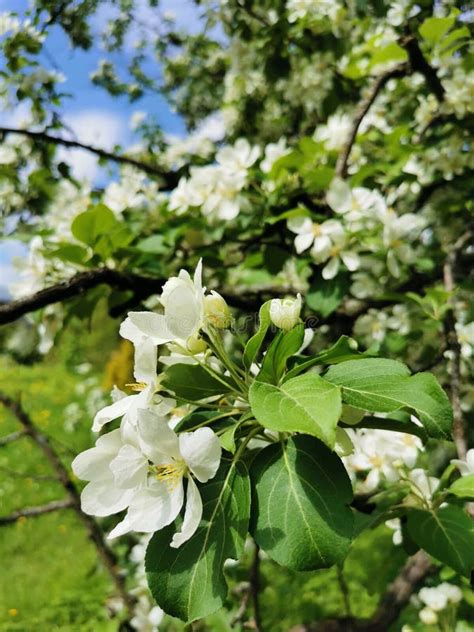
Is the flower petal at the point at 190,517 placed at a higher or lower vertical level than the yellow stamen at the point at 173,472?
lower

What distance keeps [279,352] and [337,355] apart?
3.4 inches

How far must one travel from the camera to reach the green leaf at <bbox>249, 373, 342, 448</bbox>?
24.5 inches

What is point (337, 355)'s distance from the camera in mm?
843

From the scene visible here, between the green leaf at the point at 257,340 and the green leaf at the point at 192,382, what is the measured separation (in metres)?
0.05

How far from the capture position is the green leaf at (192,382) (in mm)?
835

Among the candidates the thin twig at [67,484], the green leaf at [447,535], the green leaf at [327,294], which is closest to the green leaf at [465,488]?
the green leaf at [447,535]

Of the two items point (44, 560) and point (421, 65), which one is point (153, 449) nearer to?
point (421, 65)

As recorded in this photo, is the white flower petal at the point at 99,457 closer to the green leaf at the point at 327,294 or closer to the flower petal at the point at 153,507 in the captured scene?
the flower petal at the point at 153,507

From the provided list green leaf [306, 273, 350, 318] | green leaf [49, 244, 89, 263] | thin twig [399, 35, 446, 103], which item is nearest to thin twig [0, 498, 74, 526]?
green leaf [49, 244, 89, 263]

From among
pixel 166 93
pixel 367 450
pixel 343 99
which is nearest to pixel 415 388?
pixel 367 450

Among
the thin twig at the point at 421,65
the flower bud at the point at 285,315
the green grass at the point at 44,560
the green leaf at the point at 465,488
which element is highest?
the thin twig at the point at 421,65

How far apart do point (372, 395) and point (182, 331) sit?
0.91 ft

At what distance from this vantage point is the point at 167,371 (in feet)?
2.73

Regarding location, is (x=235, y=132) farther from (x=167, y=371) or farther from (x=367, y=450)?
(x=167, y=371)
